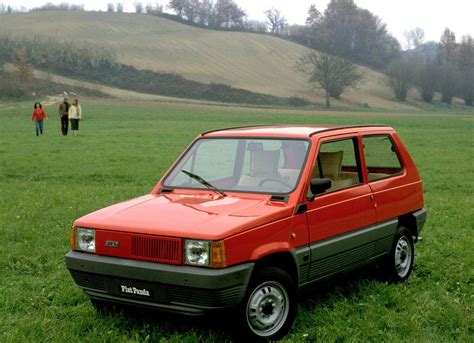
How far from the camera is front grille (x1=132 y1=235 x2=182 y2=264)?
14.8 ft

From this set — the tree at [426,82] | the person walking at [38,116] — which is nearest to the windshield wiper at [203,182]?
the person walking at [38,116]

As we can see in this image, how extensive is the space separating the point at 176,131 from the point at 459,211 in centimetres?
2159

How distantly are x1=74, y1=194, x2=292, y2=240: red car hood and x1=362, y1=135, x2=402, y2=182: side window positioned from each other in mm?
1853

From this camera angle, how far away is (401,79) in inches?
3858

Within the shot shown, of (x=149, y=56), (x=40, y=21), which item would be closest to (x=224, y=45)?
(x=149, y=56)


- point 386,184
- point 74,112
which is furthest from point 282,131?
point 74,112

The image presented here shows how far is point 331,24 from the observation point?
136m

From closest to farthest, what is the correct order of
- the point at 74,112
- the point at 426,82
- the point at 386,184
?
the point at 386,184 → the point at 74,112 → the point at 426,82

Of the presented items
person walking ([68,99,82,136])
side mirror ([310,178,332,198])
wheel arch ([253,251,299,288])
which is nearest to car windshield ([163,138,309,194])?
side mirror ([310,178,332,198])

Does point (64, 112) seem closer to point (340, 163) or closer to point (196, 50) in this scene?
point (340, 163)

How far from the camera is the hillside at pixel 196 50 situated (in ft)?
294

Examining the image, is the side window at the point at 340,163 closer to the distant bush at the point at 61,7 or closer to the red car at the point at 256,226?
the red car at the point at 256,226

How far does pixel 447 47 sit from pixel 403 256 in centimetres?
13810

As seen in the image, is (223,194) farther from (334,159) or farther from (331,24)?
(331,24)
